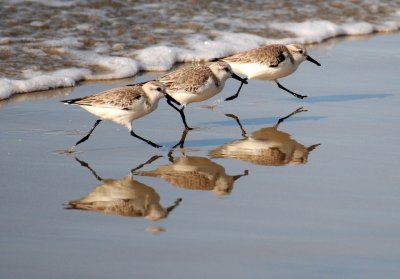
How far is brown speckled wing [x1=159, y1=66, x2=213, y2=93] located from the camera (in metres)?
9.09

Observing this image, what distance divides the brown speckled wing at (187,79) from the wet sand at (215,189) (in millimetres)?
388

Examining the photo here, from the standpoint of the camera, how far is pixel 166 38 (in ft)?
43.8

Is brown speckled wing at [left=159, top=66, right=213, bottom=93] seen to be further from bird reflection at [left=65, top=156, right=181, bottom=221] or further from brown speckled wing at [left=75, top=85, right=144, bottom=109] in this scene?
bird reflection at [left=65, top=156, right=181, bottom=221]

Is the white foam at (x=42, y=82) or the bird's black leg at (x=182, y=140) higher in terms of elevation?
the bird's black leg at (x=182, y=140)

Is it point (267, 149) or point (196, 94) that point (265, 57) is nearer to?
point (196, 94)

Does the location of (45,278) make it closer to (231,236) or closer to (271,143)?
(231,236)

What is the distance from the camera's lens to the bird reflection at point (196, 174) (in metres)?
7.23

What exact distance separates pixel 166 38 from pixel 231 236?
300 inches

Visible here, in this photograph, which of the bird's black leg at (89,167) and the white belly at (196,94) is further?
the white belly at (196,94)

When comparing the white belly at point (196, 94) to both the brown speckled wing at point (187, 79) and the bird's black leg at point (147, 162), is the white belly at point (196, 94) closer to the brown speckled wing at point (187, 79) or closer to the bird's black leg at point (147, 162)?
the brown speckled wing at point (187, 79)

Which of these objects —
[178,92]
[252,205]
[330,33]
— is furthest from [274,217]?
[330,33]

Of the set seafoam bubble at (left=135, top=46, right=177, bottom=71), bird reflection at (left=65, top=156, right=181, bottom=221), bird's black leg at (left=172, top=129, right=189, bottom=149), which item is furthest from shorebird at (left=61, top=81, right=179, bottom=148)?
seafoam bubble at (left=135, top=46, right=177, bottom=71)

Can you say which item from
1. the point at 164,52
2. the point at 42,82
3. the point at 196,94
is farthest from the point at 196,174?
the point at 164,52

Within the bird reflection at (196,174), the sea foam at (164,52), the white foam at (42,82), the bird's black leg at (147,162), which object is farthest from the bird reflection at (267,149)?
the sea foam at (164,52)
